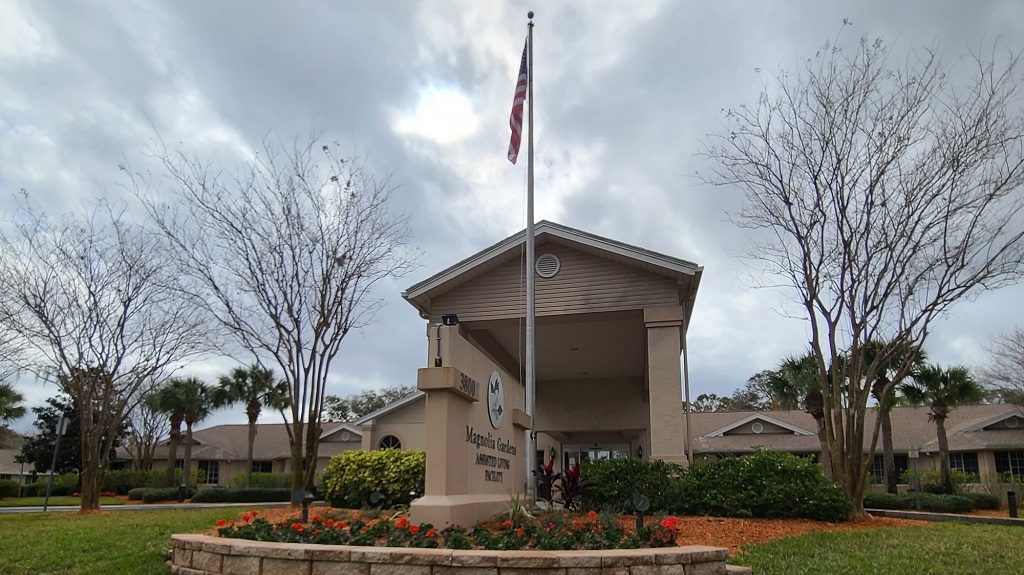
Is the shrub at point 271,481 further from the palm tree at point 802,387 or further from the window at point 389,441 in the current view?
the palm tree at point 802,387

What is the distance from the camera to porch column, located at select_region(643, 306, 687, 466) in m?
14.4

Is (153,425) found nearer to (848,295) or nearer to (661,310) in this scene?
(661,310)

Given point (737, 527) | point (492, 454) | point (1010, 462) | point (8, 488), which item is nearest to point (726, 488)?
point (737, 527)

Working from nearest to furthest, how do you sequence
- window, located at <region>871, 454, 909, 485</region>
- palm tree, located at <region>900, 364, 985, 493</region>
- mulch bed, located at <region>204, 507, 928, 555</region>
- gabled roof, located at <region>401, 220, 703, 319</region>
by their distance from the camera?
mulch bed, located at <region>204, 507, 928, 555</region>, gabled roof, located at <region>401, 220, 703, 319</region>, palm tree, located at <region>900, 364, 985, 493</region>, window, located at <region>871, 454, 909, 485</region>

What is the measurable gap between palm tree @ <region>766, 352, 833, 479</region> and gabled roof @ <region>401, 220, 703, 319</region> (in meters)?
10.3

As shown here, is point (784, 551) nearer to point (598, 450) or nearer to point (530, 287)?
point (530, 287)

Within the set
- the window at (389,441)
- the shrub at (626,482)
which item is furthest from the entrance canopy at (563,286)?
the window at (389,441)

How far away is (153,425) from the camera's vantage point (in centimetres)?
4166

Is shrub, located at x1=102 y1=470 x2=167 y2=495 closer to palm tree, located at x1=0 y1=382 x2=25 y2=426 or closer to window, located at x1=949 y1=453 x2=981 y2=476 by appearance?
palm tree, located at x1=0 y1=382 x2=25 y2=426

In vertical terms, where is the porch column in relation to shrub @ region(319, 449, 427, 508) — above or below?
above

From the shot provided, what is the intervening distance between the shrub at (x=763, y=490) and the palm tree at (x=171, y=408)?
27.6m

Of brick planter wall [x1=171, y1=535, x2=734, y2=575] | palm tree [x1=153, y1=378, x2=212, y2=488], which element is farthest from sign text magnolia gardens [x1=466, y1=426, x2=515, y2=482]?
palm tree [x1=153, y1=378, x2=212, y2=488]

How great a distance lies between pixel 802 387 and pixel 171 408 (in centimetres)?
2721

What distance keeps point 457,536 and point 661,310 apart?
30.4ft
